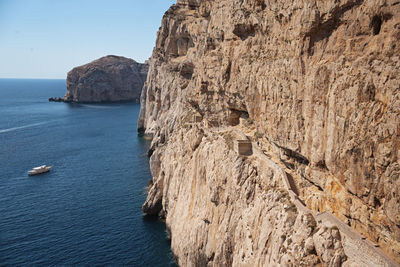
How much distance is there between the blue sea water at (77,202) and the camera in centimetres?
4850

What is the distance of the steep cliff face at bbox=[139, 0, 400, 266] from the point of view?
21125 mm

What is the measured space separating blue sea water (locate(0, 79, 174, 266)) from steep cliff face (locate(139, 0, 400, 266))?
24.6 feet

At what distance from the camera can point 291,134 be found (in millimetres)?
30719

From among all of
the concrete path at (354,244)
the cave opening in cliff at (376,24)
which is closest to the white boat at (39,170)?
the concrete path at (354,244)

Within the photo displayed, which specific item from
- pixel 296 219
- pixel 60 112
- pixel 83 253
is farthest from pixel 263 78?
pixel 60 112

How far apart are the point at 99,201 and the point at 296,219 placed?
4804cm

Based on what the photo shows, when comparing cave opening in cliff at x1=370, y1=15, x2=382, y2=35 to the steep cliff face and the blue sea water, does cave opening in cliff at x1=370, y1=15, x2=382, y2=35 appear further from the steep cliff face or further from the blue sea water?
the blue sea water

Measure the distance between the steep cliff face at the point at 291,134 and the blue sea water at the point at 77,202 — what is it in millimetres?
7496

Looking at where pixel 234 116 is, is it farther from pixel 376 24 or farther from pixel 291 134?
pixel 376 24

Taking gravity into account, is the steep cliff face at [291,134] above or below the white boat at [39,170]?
above

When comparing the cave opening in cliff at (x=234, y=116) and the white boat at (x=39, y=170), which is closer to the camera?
the cave opening in cliff at (x=234, y=116)

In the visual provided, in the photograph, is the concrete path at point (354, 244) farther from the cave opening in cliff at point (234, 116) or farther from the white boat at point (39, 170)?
the white boat at point (39, 170)

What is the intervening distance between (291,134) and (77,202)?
160ft

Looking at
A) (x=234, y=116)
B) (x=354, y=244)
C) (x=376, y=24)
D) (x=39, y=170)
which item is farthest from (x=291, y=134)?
(x=39, y=170)
